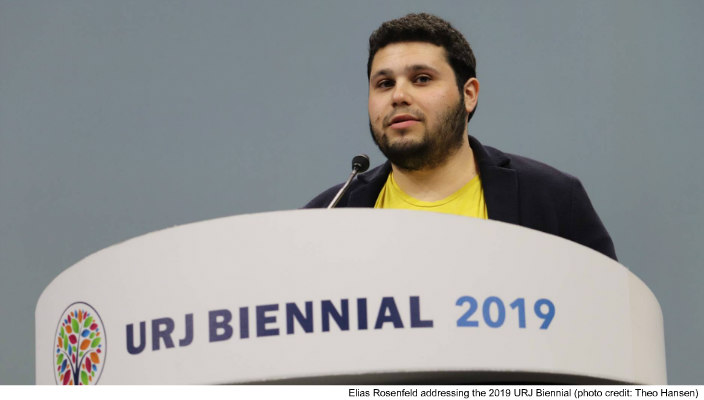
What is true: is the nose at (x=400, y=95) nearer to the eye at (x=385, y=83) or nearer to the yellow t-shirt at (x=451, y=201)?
the eye at (x=385, y=83)

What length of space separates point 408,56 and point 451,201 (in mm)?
361

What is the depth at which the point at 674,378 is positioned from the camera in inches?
120

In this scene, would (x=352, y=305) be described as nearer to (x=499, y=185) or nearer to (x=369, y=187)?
(x=499, y=185)

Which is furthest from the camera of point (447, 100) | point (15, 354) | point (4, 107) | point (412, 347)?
point (4, 107)

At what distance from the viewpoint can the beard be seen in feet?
8.07

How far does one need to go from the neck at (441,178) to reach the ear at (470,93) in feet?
0.47

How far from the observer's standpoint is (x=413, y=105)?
244 centimetres

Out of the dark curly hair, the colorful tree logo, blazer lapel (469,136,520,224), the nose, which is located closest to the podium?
the colorful tree logo

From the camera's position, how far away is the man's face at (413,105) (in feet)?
8.01

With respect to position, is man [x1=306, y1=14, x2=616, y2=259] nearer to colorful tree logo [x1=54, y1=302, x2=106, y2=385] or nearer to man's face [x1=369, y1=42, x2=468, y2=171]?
man's face [x1=369, y1=42, x2=468, y2=171]

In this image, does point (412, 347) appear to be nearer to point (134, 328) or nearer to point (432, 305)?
point (432, 305)

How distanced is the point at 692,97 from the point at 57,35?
2188 millimetres

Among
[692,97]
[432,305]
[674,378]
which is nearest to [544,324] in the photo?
[432,305]
